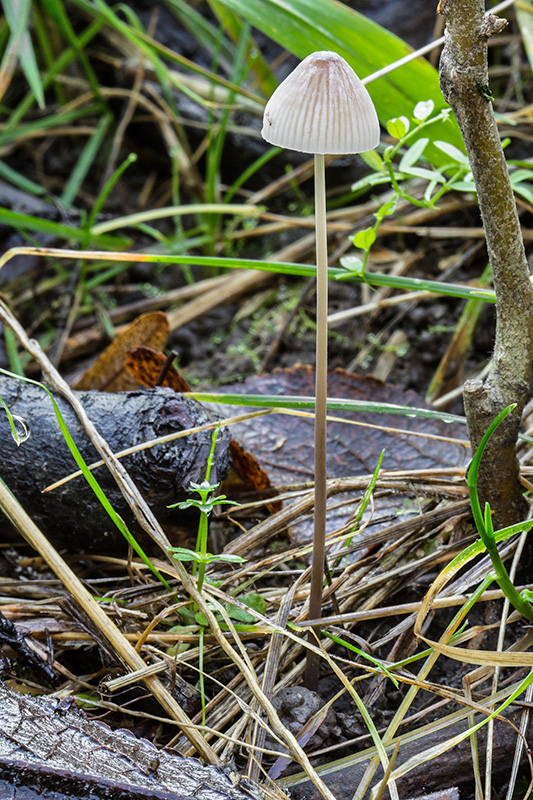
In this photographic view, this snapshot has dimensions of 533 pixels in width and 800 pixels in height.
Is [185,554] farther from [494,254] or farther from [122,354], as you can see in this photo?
[122,354]


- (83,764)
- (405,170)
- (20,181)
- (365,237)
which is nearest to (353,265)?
(365,237)

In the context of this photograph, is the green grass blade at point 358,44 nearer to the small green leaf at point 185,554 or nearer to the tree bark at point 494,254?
the tree bark at point 494,254

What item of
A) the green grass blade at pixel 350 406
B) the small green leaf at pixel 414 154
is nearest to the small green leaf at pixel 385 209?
the small green leaf at pixel 414 154

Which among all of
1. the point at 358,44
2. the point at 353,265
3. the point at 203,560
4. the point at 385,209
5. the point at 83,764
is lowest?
the point at 83,764

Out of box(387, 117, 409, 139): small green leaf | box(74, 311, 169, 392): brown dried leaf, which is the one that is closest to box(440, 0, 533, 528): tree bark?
box(387, 117, 409, 139): small green leaf

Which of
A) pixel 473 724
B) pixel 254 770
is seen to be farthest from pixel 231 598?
pixel 473 724

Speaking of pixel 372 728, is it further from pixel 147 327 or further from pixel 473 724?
pixel 147 327
